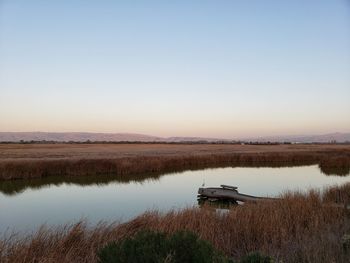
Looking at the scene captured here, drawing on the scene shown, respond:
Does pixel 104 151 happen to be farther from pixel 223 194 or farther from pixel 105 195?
pixel 223 194

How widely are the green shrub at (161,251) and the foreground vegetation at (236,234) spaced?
119 centimetres

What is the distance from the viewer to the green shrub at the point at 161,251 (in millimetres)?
3439

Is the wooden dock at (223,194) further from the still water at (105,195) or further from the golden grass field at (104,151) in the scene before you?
the golden grass field at (104,151)

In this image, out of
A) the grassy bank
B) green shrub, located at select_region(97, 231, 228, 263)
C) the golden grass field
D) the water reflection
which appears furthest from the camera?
the golden grass field

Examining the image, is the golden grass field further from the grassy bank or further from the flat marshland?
the flat marshland

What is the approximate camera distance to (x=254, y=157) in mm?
42062

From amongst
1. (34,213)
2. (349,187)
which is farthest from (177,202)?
(349,187)

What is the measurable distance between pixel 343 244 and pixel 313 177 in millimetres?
22717

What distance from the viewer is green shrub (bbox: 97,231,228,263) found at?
3439mm

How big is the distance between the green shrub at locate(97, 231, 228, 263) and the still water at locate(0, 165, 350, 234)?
23.7ft

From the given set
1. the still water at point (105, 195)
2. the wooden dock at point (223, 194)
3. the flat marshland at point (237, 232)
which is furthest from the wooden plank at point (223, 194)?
the flat marshland at point (237, 232)

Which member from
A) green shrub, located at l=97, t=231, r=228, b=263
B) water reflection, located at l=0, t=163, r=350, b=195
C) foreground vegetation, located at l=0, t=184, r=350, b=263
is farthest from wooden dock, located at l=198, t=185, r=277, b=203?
green shrub, located at l=97, t=231, r=228, b=263

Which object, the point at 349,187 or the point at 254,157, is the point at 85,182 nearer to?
the point at 349,187

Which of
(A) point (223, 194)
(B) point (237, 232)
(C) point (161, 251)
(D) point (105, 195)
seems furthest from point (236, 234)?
(D) point (105, 195)
